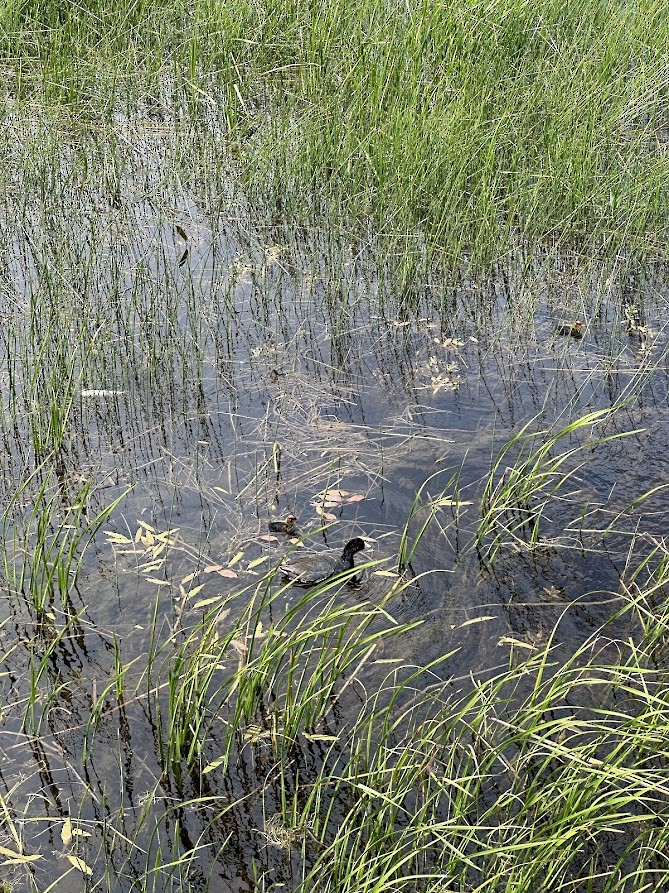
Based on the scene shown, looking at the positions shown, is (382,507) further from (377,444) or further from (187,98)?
(187,98)

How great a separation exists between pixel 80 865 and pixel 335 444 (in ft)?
6.86

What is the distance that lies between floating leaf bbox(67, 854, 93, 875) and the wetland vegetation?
0.04 metres

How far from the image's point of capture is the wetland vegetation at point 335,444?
2484 mm

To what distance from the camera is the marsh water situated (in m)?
2.65

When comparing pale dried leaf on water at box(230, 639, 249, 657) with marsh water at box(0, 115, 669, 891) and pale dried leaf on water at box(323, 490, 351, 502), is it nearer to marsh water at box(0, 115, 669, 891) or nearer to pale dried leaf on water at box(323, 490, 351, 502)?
marsh water at box(0, 115, 669, 891)

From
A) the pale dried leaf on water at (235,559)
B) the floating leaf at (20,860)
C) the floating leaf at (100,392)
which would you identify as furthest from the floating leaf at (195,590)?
the floating leaf at (100,392)

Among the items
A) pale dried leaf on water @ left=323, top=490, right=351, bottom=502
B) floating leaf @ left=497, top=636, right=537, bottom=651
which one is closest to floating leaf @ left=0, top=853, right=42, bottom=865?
floating leaf @ left=497, top=636, right=537, bottom=651

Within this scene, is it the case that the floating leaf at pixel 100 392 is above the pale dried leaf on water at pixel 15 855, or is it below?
above

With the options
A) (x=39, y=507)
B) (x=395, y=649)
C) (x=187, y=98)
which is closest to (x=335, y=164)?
(x=187, y=98)

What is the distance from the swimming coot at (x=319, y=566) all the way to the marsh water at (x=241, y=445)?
10 centimetres

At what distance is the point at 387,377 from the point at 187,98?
3360mm

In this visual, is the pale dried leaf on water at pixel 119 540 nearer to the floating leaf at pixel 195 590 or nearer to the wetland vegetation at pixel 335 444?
the wetland vegetation at pixel 335 444

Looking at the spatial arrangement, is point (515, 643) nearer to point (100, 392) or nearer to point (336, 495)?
point (336, 495)

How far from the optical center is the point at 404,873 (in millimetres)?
2365
